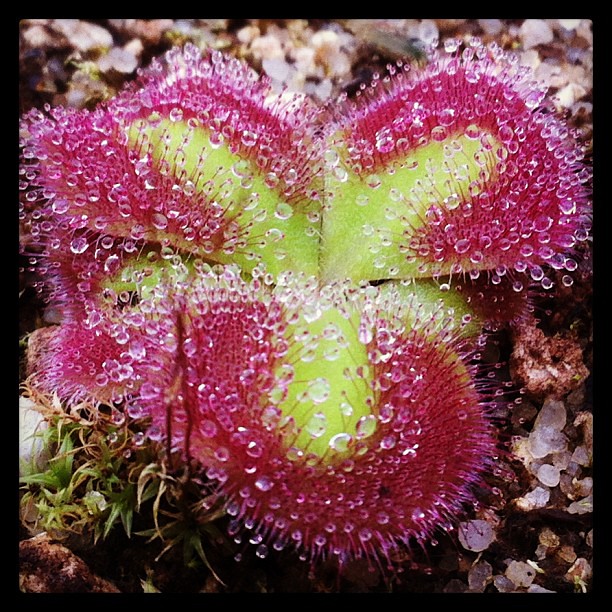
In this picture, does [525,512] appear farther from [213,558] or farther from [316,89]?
[316,89]

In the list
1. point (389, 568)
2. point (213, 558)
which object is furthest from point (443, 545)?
point (213, 558)

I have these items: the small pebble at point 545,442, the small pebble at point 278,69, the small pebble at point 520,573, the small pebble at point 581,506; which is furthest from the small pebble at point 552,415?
the small pebble at point 278,69

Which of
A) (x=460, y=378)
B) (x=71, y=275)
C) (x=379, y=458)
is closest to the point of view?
(x=379, y=458)

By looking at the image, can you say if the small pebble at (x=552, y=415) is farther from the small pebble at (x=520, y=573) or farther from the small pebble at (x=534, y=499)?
the small pebble at (x=520, y=573)

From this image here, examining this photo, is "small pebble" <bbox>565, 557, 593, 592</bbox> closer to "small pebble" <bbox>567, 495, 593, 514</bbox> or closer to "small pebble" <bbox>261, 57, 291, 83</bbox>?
"small pebble" <bbox>567, 495, 593, 514</bbox>

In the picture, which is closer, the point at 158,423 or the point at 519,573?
the point at 158,423

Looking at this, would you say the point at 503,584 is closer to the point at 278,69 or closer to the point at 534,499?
the point at 534,499
